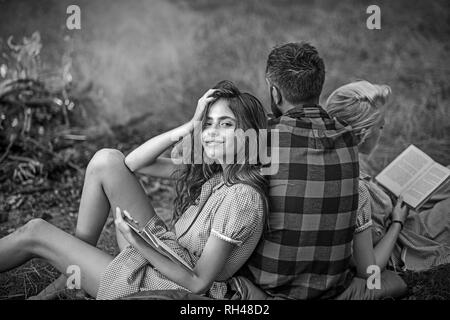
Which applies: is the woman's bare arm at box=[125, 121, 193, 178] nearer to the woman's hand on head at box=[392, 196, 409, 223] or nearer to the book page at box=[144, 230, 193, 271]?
the book page at box=[144, 230, 193, 271]

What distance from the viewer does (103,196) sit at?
7.68 feet

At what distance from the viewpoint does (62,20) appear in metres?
5.67

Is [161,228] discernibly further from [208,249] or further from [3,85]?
[3,85]

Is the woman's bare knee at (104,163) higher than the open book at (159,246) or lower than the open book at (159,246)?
higher

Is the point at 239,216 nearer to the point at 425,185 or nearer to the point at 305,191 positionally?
the point at 305,191

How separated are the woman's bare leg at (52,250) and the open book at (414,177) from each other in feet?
4.40

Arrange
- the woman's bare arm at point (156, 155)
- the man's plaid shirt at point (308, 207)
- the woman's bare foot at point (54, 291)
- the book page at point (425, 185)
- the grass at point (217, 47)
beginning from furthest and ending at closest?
the grass at point (217, 47)
the book page at point (425, 185)
the woman's bare foot at point (54, 291)
the woman's bare arm at point (156, 155)
the man's plaid shirt at point (308, 207)

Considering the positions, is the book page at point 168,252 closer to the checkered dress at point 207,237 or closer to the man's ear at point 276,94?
the checkered dress at point 207,237

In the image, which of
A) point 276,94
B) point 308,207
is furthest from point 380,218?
point 276,94

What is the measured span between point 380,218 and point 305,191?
2.12 ft

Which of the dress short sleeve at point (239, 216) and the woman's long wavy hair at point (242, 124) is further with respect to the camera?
the woman's long wavy hair at point (242, 124)

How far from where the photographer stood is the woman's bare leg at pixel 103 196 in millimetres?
2309

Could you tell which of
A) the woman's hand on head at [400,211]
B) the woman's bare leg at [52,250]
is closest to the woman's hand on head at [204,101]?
the woman's bare leg at [52,250]

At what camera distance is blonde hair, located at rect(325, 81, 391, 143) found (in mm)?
2428
